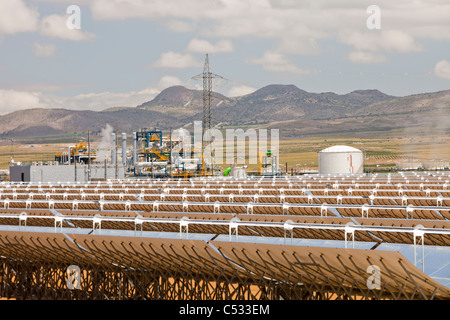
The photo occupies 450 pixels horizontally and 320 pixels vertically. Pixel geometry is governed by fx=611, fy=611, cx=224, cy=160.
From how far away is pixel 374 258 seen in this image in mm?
13523

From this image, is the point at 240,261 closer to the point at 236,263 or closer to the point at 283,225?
the point at 236,263

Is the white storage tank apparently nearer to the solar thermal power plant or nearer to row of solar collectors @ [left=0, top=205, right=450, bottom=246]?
row of solar collectors @ [left=0, top=205, right=450, bottom=246]

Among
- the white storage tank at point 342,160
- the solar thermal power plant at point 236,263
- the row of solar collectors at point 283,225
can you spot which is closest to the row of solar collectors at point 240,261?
the solar thermal power plant at point 236,263

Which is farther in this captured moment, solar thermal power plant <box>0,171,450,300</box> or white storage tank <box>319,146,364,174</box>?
white storage tank <box>319,146,364,174</box>

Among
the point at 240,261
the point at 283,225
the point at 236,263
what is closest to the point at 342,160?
the point at 283,225

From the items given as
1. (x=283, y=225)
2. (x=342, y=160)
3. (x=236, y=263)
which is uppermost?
(x=342, y=160)

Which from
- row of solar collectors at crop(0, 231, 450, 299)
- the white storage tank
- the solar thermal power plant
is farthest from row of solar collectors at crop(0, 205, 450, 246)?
the white storage tank

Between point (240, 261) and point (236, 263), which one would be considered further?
point (236, 263)

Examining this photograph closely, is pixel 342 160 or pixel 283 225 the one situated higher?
pixel 342 160

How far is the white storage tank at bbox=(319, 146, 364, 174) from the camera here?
88188 mm

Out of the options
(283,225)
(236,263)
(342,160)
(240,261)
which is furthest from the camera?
(342,160)

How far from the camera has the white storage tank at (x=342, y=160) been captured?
88.2m

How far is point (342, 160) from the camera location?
8850 cm
